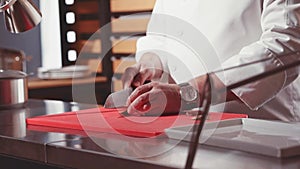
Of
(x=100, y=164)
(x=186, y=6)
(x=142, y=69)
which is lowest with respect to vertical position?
(x=100, y=164)

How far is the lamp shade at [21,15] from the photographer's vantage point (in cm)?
154

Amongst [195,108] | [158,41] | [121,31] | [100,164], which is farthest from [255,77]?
[121,31]

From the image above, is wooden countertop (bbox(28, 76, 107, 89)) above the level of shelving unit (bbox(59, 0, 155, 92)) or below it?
below

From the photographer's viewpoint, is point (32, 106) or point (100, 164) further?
point (32, 106)

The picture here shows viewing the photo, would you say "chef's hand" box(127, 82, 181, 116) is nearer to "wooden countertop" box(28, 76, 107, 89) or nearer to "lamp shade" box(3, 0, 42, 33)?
"lamp shade" box(3, 0, 42, 33)

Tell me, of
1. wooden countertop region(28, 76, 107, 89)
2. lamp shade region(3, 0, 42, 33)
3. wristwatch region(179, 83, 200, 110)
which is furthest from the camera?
wooden countertop region(28, 76, 107, 89)

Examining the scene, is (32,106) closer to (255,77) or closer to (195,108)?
(195,108)

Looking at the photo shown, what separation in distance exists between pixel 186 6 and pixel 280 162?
126 cm

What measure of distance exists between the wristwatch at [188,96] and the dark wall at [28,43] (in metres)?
3.19

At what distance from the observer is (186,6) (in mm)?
2064

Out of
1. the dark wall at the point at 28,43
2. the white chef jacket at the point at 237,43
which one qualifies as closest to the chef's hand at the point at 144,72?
the white chef jacket at the point at 237,43

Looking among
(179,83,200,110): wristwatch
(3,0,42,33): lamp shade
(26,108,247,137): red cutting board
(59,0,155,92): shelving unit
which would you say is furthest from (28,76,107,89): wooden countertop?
(179,83,200,110): wristwatch

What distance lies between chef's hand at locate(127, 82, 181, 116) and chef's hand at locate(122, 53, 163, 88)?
283 mm

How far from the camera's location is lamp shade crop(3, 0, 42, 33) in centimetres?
154
